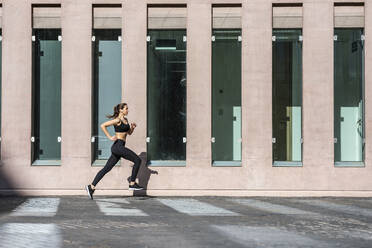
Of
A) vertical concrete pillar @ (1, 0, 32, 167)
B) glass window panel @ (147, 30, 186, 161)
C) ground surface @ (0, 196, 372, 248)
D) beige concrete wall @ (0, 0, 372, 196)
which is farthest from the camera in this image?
glass window panel @ (147, 30, 186, 161)

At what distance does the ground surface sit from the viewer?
28.3 ft

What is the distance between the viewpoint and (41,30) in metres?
17.6

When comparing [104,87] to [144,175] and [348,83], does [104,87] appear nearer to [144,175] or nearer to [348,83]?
[144,175]

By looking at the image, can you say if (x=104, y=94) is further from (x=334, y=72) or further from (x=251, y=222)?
(x=251, y=222)

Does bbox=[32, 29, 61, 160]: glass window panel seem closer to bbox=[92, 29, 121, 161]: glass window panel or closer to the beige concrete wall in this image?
the beige concrete wall

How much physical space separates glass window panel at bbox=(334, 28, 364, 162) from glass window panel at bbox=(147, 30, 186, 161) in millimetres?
3505

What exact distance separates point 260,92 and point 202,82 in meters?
1.33

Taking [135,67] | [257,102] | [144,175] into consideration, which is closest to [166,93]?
[135,67]

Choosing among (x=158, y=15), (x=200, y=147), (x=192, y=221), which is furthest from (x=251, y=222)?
(x=158, y=15)

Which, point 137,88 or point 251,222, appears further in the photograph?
point 137,88

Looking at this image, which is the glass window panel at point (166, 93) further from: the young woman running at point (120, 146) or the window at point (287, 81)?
the window at point (287, 81)

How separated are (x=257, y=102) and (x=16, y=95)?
17.9ft

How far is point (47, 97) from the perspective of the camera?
17547mm

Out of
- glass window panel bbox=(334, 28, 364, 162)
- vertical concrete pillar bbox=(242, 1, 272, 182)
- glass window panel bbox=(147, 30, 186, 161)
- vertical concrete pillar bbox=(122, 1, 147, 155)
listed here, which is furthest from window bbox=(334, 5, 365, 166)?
vertical concrete pillar bbox=(122, 1, 147, 155)
